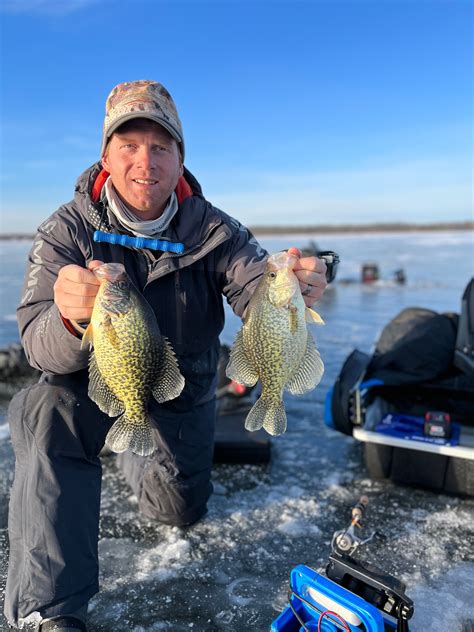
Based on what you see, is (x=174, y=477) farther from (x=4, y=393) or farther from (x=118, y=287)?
(x=4, y=393)

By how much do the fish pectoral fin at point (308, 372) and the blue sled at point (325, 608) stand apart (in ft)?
2.74

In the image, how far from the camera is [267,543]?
3.27 m

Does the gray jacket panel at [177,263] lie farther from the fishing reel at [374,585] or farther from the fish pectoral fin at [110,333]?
the fishing reel at [374,585]

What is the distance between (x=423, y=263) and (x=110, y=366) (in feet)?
71.7

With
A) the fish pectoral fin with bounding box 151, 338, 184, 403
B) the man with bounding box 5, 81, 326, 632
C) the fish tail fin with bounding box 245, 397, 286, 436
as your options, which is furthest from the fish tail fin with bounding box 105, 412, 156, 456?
the fish tail fin with bounding box 245, 397, 286, 436

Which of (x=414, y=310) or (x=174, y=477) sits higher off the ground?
(x=414, y=310)

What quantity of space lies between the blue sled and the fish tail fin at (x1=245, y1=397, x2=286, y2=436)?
2.11 ft

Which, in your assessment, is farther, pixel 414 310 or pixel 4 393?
pixel 4 393

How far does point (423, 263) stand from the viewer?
72.5 ft

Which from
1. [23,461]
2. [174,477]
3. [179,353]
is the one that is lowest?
[174,477]

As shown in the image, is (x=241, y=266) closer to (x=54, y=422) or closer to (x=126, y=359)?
(x=126, y=359)

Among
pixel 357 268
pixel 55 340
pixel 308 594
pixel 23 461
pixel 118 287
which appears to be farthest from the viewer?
pixel 357 268

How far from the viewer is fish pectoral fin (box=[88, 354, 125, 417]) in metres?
2.39

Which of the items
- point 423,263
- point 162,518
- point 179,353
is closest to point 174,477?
point 162,518
